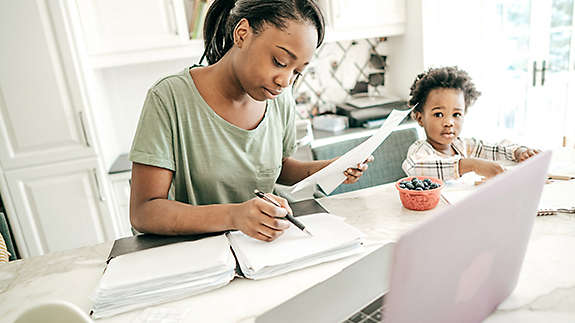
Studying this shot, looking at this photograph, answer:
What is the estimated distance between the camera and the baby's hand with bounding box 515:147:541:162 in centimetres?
128

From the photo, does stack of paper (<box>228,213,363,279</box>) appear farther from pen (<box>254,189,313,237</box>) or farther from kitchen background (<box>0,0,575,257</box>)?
kitchen background (<box>0,0,575,257</box>)

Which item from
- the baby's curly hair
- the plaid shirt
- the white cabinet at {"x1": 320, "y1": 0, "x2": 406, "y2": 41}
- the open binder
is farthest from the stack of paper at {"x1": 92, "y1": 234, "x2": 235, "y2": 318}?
the white cabinet at {"x1": 320, "y1": 0, "x2": 406, "y2": 41}

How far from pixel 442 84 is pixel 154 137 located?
3.19ft

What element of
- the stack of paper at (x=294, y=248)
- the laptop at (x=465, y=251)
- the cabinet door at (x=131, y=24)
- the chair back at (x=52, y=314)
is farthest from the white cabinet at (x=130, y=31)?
the laptop at (x=465, y=251)

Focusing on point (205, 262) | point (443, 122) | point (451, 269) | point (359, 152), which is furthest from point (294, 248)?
point (443, 122)

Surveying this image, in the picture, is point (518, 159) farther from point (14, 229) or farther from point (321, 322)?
point (14, 229)

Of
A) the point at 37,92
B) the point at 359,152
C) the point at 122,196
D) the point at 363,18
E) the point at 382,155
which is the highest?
the point at 363,18

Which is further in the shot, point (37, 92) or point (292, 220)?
point (37, 92)

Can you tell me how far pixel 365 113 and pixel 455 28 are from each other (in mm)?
908

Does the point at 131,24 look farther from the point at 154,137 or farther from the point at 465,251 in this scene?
the point at 465,251

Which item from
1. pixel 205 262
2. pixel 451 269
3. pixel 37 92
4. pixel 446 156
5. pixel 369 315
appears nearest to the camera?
pixel 451 269

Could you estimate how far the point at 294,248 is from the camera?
783 millimetres

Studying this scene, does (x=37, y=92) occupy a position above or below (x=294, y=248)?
above

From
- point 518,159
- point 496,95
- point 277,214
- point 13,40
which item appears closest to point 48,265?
point 277,214
